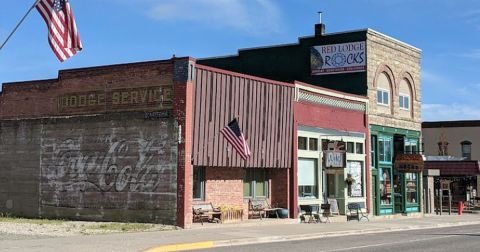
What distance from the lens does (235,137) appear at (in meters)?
23.9

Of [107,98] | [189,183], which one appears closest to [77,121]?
[107,98]

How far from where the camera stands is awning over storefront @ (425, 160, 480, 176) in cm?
4604

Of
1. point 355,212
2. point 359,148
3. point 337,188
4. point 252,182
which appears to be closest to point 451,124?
point 359,148

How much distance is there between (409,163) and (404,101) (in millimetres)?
4106

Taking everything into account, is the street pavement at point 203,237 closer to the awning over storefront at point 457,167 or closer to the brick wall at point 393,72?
the brick wall at point 393,72

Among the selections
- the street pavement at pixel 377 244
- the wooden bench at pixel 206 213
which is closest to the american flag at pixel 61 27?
the street pavement at pixel 377 244

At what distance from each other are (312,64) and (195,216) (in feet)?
47.8

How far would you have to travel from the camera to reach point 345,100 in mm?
31812

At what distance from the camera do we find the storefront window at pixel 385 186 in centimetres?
3509

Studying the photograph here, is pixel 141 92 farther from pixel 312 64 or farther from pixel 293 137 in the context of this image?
pixel 312 64

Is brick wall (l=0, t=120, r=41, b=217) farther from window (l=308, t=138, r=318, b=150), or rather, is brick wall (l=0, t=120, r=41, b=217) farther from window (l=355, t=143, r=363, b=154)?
window (l=355, t=143, r=363, b=154)

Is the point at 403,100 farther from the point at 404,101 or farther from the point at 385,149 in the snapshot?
the point at 385,149

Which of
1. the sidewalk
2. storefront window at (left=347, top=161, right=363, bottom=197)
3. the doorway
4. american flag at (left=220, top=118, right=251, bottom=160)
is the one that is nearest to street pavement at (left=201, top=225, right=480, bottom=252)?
the sidewalk

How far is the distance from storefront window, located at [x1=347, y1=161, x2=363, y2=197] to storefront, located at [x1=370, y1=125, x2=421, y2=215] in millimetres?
1660
